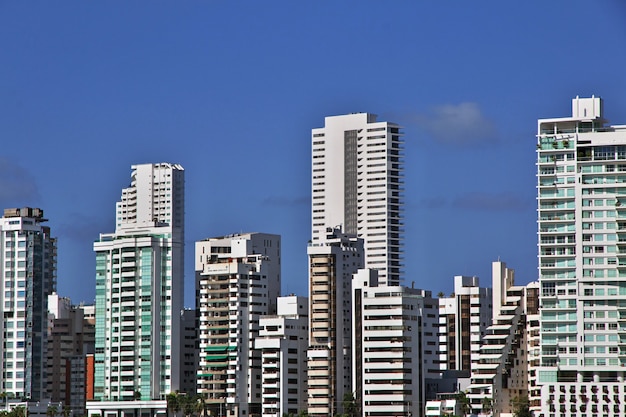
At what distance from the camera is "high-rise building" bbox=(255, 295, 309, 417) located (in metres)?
148

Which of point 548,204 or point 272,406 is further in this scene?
point 272,406

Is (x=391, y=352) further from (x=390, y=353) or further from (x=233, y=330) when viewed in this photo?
(x=233, y=330)

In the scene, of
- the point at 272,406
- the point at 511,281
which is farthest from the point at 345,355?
the point at 511,281

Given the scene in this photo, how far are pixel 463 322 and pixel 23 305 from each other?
4665 cm

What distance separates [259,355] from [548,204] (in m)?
42.2

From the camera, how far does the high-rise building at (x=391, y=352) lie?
455 ft

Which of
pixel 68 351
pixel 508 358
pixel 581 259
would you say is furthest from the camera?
pixel 68 351

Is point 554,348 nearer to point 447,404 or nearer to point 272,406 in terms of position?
point 447,404

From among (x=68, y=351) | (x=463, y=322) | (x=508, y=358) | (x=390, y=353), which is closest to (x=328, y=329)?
(x=390, y=353)

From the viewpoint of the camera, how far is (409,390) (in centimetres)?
13900

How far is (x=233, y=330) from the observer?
509 ft

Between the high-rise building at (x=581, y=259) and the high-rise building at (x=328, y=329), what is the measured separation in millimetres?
28808

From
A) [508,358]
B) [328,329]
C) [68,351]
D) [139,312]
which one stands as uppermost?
[139,312]

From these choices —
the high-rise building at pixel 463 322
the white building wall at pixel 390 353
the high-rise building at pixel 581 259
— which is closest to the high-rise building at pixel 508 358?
the white building wall at pixel 390 353
